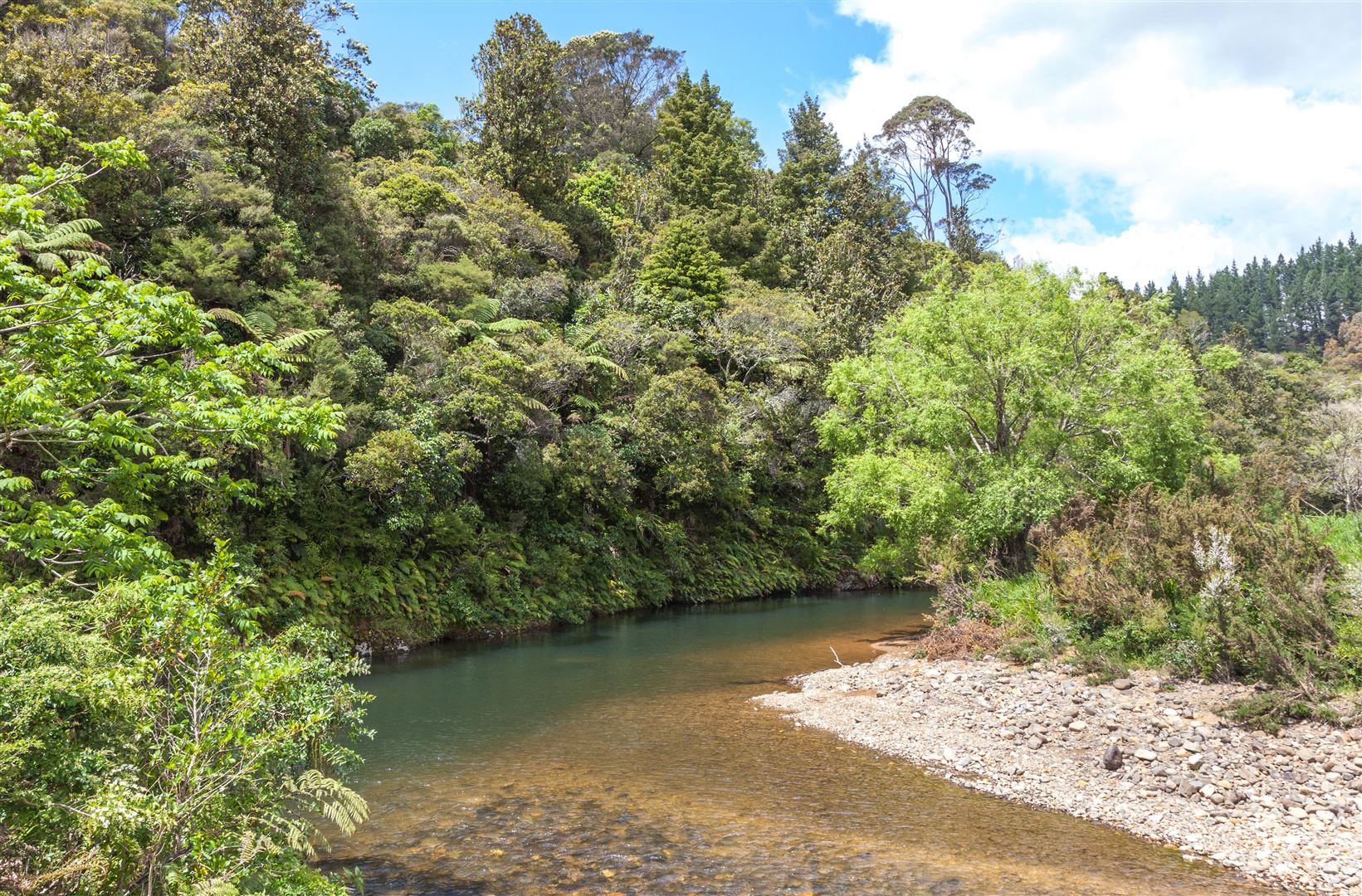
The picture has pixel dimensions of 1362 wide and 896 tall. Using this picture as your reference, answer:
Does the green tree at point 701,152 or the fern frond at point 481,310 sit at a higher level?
the green tree at point 701,152

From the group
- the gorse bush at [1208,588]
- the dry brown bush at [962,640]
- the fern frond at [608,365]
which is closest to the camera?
the gorse bush at [1208,588]

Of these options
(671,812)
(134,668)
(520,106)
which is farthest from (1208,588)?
(520,106)

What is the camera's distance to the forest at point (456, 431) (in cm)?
494

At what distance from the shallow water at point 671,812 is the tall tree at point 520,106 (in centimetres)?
2712

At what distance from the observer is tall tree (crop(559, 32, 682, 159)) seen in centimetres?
5791

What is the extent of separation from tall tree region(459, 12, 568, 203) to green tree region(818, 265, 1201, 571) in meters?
23.0

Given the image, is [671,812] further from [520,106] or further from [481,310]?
[520,106]

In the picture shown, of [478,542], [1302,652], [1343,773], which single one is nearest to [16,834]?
[1343,773]

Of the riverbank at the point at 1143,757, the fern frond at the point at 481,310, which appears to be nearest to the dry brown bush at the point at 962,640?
the riverbank at the point at 1143,757

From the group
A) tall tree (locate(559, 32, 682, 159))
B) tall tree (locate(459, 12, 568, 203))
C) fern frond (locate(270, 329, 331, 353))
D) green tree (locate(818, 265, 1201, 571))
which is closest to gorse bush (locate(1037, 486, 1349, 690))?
green tree (locate(818, 265, 1201, 571))

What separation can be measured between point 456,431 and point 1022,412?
49.7 feet

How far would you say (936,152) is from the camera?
63.7 m

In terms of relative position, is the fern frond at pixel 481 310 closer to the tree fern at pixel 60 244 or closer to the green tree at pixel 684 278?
the green tree at pixel 684 278

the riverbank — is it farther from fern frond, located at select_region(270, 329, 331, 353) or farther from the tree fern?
the tree fern
